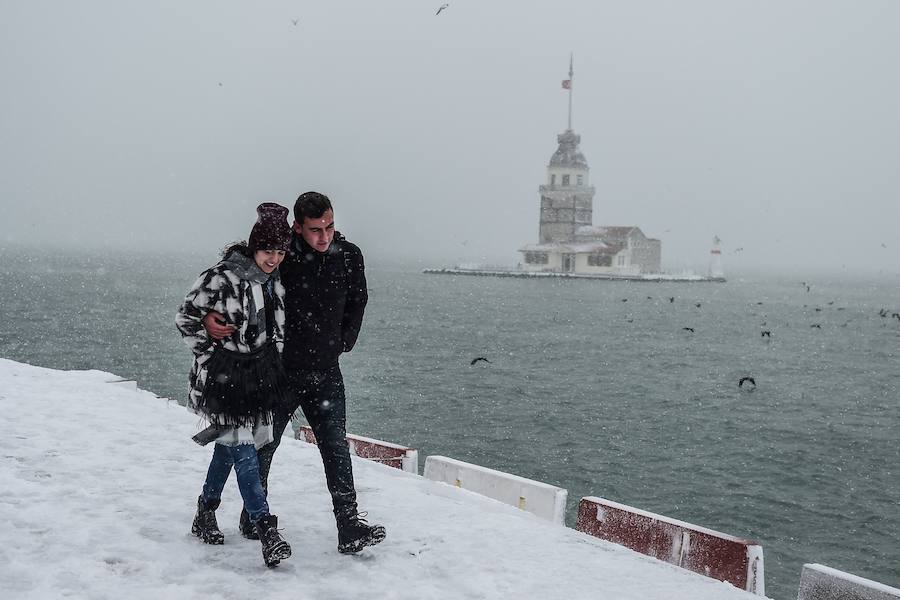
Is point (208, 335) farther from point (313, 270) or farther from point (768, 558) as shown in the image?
point (768, 558)

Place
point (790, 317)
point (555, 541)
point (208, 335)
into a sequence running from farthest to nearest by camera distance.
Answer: point (790, 317)
point (555, 541)
point (208, 335)

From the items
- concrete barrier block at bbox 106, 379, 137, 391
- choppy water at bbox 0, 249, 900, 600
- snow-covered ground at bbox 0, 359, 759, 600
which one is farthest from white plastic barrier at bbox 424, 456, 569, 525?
choppy water at bbox 0, 249, 900, 600

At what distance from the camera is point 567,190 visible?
100062 mm

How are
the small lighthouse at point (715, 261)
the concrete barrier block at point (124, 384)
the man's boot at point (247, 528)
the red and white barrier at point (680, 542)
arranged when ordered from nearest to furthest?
1. the man's boot at point (247, 528)
2. the red and white barrier at point (680, 542)
3. the concrete barrier block at point (124, 384)
4. the small lighthouse at point (715, 261)

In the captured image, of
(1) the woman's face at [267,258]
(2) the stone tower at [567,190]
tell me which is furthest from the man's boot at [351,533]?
(2) the stone tower at [567,190]

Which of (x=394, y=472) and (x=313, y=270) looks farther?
(x=394, y=472)

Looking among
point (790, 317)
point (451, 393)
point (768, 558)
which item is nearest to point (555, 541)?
point (768, 558)

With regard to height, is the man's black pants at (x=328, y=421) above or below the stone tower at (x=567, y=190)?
below

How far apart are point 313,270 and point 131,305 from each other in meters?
64.2

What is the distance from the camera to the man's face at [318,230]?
3.57 meters

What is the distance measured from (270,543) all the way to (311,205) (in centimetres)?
161

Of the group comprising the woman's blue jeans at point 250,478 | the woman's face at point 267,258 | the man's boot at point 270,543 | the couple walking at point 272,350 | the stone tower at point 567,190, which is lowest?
the man's boot at point 270,543

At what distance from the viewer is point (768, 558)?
13508 millimetres

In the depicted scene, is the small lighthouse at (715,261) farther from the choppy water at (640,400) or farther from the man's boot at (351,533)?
the man's boot at (351,533)
